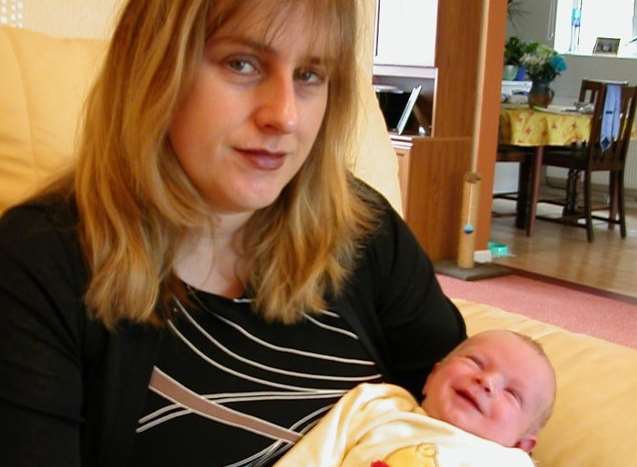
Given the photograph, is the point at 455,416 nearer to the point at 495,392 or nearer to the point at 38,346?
the point at 495,392

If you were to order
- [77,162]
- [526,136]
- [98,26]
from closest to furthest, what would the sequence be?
[77,162], [98,26], [526,136]

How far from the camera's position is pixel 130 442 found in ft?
3.04

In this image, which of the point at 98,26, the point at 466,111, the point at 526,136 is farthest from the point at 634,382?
the point at 526,136

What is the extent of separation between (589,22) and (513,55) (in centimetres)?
241

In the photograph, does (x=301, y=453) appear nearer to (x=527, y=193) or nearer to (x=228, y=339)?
(x=228, y=339)

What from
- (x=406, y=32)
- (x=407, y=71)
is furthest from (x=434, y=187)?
(x=406, y=32)

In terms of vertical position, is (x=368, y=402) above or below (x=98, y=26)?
below

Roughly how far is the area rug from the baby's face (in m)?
2.23

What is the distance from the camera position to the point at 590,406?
3.84 feet

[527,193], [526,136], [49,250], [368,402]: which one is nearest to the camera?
[49,250]

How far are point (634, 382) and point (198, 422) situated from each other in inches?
26.4

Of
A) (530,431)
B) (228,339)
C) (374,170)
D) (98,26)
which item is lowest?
(530,431)

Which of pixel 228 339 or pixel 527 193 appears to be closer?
pixel 228 339

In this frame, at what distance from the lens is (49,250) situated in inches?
34.1
